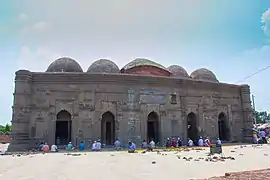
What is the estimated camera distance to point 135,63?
2216 centimetres

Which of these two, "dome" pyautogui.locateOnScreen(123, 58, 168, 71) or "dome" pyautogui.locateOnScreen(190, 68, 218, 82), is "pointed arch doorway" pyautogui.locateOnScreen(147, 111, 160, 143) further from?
"dome" pyautogui.locateOnScreen(190, 68, 218, 82)

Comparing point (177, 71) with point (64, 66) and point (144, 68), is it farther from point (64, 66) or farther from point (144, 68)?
point (64, 66)

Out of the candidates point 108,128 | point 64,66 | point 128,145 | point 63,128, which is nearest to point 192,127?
point 128,145

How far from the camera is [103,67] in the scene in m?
21.0

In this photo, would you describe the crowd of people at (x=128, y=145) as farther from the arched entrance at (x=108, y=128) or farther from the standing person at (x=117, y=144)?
the arched entrance at (x=108, y=128)

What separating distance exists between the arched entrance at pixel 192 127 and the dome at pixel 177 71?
4.81 metres

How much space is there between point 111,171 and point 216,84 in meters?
14.5

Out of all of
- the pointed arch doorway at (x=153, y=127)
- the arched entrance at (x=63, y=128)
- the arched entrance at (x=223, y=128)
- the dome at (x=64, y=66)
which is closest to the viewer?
the arched entrance at (x=63, y=128)

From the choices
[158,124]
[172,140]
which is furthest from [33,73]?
[172,140]

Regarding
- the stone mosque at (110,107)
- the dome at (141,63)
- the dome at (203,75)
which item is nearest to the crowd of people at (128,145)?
the stone mosque at (110,107)

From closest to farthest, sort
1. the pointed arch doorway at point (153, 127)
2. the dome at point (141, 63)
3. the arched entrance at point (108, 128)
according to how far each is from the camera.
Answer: the arched entrance at point (108, 128) → the pointed arch doorway at point (153, 127) → the dome at point (141, 63)

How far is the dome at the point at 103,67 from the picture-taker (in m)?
20.9

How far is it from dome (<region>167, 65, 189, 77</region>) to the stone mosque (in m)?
3.72

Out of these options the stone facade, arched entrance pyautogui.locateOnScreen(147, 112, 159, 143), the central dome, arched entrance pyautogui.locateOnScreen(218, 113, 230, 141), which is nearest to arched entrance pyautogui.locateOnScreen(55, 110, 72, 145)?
the stone facade
